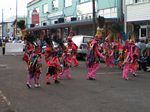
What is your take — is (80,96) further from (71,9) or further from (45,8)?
(45,8)

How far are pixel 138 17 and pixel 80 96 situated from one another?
77.3ft

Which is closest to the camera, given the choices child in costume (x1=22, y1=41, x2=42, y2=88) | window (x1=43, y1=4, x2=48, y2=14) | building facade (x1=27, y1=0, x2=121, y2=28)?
child in costume (x1=22, y1=41, x2=42, y2=88)

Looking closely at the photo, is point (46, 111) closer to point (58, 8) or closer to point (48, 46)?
point (48, 46)

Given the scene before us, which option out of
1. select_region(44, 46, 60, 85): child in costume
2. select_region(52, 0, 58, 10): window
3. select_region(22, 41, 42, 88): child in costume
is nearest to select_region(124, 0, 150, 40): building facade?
select_region(44, 46, 60, 85): child in costume

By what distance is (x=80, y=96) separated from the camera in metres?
12.7

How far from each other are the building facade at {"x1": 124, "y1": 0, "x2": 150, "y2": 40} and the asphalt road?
58.0 ft

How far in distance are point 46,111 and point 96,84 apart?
5.58 m

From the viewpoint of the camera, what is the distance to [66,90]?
1423 centimetres

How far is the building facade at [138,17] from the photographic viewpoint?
3453 centimetres

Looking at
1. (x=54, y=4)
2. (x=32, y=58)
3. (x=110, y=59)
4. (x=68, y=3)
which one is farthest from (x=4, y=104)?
(x=54, y=4)

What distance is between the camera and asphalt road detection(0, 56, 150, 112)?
10852mm

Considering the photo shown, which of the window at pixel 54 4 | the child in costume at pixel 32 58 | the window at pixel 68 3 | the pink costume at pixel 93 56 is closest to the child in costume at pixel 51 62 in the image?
the child in costume at pixel 32 58

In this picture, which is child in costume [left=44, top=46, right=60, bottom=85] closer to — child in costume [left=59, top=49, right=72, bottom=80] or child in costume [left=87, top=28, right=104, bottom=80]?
child in costume [left=59, top=49, right=72, bottom=80]

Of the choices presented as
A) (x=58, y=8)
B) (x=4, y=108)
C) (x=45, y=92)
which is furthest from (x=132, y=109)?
(x=58, y=8)
